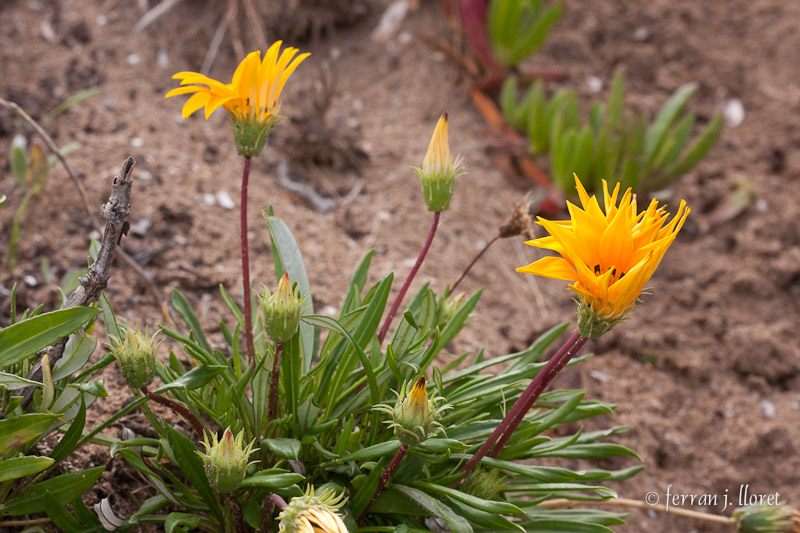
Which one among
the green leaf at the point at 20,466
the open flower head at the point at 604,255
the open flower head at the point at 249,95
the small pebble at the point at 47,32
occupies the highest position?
the open flower head at the point at 249,95

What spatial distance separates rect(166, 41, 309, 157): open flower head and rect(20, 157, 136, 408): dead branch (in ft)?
0.58

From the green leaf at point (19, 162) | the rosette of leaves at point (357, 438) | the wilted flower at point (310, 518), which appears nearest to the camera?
the wilted flower at point (310, 518)

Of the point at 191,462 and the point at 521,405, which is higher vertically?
the point at 521,405

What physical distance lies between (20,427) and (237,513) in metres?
0.42

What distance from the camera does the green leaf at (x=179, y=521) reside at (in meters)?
1.27

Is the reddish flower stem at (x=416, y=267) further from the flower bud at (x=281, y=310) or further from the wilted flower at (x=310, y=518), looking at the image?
the wilted flower at (x=310, y=518)

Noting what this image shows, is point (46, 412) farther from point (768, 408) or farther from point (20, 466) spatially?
point (768, 408)

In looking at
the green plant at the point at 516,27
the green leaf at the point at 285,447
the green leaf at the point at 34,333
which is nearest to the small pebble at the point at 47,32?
the green plant at the point at 516,27

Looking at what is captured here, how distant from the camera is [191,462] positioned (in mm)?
1378

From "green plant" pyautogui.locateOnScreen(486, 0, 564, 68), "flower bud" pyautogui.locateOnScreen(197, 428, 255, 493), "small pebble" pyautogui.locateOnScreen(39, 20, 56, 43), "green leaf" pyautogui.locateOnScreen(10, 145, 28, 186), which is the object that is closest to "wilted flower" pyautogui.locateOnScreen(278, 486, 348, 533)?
"flower bud" pyautogui.locateOnScreen(197, 428, 255, 493)

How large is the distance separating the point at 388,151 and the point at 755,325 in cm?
160

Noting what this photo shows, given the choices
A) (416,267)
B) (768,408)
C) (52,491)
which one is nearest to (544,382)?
(416,267)

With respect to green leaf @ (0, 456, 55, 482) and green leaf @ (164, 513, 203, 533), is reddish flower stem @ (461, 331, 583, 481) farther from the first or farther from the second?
green leaf @ (0, 456, 55, 482)

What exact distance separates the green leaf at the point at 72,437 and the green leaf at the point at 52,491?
0.06 meters
